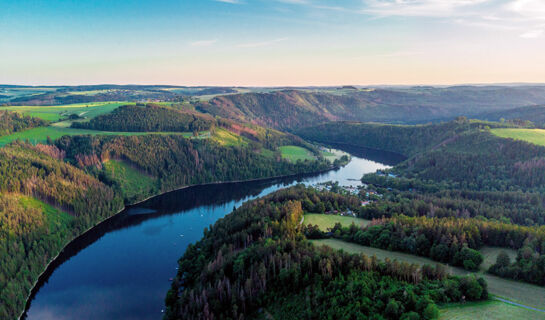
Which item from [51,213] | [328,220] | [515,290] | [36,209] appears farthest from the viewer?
[51,213]

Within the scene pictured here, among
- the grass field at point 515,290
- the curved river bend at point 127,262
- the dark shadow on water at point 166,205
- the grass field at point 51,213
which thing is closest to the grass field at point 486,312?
the grass field at point 515,290

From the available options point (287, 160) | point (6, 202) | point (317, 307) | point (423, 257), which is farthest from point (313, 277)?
point (287, 160)

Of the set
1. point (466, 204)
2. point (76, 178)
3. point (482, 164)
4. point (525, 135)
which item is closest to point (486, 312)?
point (466, 204)

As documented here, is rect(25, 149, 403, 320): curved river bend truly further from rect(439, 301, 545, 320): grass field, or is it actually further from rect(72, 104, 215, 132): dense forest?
rect(72, 104, 215, 132): dense forest

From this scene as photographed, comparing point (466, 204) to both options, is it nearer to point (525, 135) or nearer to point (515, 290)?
point (515, 290)

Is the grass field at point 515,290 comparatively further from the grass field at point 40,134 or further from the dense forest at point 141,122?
the dense forest at point 141,122

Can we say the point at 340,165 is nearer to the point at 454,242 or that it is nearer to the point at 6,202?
the point at 454,242

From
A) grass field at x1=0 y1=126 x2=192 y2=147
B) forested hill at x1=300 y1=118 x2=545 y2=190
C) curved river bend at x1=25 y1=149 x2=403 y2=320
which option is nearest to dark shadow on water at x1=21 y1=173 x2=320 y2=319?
curved river bend at x1=25 y1=149 x2=403 y2=320
